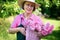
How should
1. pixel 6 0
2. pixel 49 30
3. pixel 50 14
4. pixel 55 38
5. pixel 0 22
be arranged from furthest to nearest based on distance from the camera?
pixel 50 14 < pixel 55 38 < pixel 0 22 < pixel 6 0 < pixel 49 30

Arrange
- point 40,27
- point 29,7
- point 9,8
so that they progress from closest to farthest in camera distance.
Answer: point 40,27
point 29,7
point 9,8

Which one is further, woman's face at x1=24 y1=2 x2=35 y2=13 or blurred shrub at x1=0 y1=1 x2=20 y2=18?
blurred shrub at x1=0 y1=1 x2=20 y2=18

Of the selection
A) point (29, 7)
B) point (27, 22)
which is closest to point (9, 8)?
point (29, 7)

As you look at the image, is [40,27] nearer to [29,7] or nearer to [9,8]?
[29,7]

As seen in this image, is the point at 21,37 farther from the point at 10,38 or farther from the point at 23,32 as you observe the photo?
the point at 10,38

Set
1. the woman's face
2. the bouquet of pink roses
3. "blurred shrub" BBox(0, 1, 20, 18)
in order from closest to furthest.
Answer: the bouquet of pink roses → the woman's face → "blurred shrub" BBox(0, 1, 20, 18)

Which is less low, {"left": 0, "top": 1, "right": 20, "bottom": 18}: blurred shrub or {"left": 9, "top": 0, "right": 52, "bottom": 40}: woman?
{"left": 9, "top": 0, "right": 52, "bottom": 40}: woman

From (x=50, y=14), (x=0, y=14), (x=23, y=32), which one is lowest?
(x=50, y=14)

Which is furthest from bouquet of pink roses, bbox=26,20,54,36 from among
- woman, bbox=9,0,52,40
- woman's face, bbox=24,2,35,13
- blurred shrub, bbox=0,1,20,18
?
blurred shrub, bbox=0,1,20,18

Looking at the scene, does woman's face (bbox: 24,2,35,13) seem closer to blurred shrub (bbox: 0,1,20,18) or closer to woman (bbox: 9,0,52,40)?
woman (bbox: 9,0,52,40)

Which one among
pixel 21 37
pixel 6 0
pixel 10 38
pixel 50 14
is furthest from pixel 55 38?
pixel 50 14

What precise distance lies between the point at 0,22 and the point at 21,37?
3864 millimetres

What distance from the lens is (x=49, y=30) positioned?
10.6 ft

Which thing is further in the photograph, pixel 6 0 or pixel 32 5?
pixel 6 0
